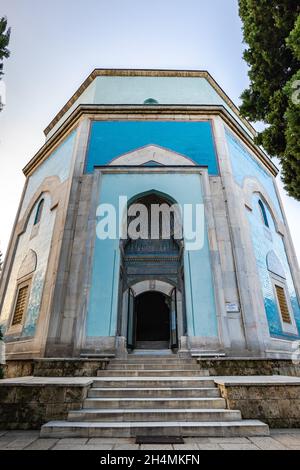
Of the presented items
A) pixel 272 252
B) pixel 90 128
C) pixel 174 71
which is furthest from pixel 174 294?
pixel 174 71

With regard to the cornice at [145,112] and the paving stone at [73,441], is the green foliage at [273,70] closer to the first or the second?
the cornice at [145,112]

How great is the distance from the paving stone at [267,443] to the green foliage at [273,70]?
4575 millimetres

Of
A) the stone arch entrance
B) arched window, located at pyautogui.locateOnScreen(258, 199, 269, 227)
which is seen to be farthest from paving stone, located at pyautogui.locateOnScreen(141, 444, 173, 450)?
arched window, located at pyautogui.locateOnScreen(258, 199, 269, 227)

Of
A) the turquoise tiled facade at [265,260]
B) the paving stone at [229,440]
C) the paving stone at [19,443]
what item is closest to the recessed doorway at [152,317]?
the turquoise tiled facade at [265,260]

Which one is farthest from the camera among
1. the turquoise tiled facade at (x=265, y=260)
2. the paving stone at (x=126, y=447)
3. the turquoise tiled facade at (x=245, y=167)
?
the turquoise tiled facade at (x=245, y=167)

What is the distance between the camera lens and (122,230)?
8352 millimetres

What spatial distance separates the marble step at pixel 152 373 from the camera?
5387mm

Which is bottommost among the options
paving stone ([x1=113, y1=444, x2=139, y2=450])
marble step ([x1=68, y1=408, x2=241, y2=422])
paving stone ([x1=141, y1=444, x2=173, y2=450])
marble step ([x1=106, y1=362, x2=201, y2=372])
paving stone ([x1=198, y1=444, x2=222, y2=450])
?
paving stone ([x1=198, y1=444, x2=222, y2=450])

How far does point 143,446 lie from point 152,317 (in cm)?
1011

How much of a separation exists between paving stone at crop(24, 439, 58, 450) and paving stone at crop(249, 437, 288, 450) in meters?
2.41

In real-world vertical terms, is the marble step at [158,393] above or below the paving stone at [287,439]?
above

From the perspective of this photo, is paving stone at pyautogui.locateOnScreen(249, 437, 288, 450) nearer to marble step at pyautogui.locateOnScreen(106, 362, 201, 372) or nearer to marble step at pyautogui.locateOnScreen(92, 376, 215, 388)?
marble step at pyautogui.locateOnScreen(92, 376, 215, 388)

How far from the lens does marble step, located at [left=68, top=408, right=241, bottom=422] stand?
3.69 metres

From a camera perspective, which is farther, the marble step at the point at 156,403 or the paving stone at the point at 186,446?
the marble step at the point at 156,403
